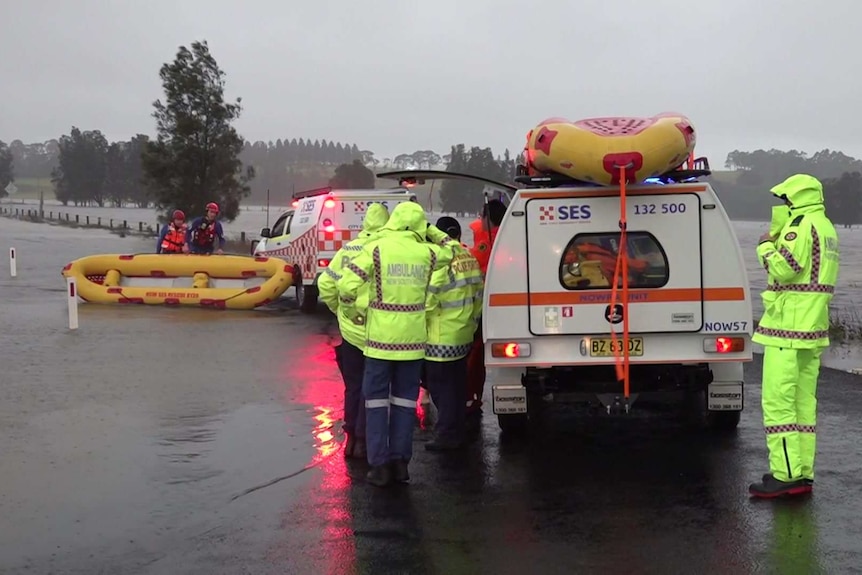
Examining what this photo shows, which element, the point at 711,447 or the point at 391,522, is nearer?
the point at 391,522

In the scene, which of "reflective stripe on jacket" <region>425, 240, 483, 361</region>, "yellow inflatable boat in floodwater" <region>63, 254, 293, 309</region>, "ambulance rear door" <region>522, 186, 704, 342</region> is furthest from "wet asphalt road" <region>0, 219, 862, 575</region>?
"yellow inflatable boat in floodwater" <region>63, 254, 293, 309</region>

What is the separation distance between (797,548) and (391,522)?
2260 mm

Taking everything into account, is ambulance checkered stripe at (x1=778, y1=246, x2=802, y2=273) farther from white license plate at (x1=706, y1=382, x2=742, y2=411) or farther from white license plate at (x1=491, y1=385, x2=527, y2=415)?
white license plate at (x1=491, y1=385, x2=527, y2=415)

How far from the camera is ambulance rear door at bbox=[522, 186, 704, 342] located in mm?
6934

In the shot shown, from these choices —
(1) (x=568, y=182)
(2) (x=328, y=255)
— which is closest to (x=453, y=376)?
(1) (x=568, y=182)

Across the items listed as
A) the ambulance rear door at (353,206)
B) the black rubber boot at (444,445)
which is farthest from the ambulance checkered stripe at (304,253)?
the black rubber boot at (444,445)

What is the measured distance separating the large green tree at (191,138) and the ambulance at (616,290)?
3148cm

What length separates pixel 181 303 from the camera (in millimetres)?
17281

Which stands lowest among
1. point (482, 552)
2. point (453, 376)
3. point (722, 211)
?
point (482, 552)

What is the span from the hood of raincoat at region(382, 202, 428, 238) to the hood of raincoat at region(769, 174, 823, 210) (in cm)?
238

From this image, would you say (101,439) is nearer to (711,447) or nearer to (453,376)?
(453,376)

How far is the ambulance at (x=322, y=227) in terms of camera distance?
16.9 meters

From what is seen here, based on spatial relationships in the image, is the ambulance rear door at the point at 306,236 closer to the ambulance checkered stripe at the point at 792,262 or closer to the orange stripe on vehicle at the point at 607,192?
the orange stripe on vehicle at the point at 607,192

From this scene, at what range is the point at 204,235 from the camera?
18.5 metres
